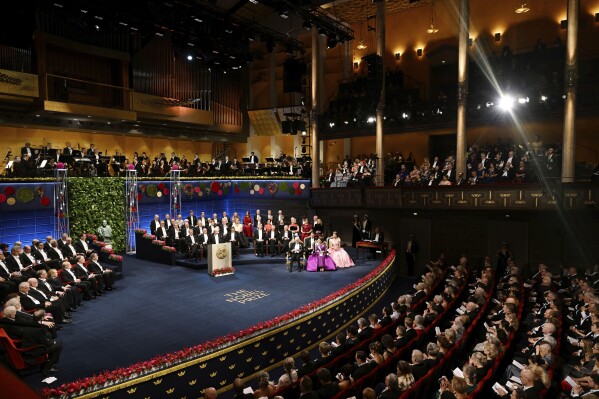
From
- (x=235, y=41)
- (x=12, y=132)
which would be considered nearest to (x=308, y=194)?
(x=235, y=41)

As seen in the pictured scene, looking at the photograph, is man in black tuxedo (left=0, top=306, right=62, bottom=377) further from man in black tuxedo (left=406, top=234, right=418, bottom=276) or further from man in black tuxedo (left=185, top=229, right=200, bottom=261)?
man in black tuxedo (left=406, top=234, right=418, bottom=276)

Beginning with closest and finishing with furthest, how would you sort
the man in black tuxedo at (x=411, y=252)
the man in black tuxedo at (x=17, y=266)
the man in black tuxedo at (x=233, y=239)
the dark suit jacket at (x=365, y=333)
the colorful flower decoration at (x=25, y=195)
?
the dark suit jacket at (x=365, y=333)
the man in black tuxedo at (x=17, y=266)
the colorful flower decoration at (x=25, y=195)
the man in black tuxedo at (x=233, y=239)
the man in black tuxedo at (x=411, y=252)

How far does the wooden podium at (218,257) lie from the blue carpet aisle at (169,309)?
1.28 ft

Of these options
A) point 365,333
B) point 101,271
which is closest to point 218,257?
point 101,271

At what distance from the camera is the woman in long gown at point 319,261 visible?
13.9 metres

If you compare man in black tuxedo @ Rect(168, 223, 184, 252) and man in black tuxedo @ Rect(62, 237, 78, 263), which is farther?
man in black tuxedo @ Rect(168, 223, 184, 252)

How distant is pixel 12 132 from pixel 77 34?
4.88 meters

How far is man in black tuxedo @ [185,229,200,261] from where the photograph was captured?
14805mm

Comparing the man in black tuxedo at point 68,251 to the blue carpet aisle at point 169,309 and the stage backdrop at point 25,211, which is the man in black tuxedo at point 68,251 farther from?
the stage backdrop at point 25,211

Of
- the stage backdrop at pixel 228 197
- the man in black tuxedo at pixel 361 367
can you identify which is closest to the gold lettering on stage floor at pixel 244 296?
the man in black tuxedo at pixel 361 367

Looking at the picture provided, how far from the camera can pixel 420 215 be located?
54.2 ft

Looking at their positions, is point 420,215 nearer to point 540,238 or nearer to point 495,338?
point 540,238

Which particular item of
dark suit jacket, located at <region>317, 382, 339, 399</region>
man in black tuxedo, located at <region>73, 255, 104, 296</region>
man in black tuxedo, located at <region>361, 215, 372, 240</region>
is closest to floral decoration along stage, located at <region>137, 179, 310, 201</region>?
man in black tuxedo, located at <region>361, 215, 372, 240</region>

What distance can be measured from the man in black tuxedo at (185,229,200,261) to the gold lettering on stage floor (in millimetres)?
3887
